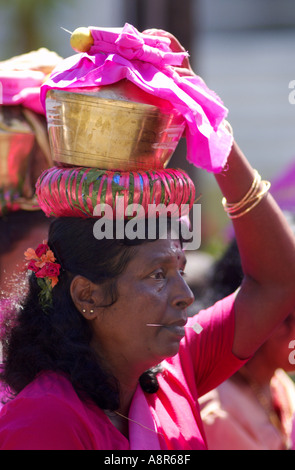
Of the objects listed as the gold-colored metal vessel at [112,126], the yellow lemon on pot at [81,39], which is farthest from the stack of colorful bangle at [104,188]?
the yellow lemon on pot at [81,39]

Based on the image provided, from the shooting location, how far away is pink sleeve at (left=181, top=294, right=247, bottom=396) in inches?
111

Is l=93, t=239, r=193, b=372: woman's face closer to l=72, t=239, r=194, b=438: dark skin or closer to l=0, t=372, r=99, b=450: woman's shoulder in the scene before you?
l=72, t=239, r=194, b=438: dark skin

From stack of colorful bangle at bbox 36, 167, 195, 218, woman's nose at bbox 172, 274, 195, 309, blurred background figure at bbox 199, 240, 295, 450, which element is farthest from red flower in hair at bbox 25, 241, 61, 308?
blurred background figure at bbox 199, 240, 295, 450

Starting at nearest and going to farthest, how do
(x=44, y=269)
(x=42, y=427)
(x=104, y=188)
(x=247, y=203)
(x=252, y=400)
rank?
(x=42, y=427)
(x=104, y=188)
(x=44, y=269)
(x=247, y=203)
(x=252, y=400)

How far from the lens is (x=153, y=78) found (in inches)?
92.4

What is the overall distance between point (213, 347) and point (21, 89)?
4.58ft

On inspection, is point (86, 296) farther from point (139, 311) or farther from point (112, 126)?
point (112, 126)

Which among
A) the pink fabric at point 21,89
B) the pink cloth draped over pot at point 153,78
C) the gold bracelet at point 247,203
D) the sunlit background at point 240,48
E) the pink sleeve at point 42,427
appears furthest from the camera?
the sunlit background at point 240,48

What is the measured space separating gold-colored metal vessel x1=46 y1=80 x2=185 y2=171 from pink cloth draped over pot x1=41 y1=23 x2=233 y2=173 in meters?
0.03

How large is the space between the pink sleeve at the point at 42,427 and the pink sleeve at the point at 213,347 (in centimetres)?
68

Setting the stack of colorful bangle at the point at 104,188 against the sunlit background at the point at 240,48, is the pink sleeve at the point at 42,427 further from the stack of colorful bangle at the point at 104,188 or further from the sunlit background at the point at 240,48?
the sunlit background at the point at 240,48

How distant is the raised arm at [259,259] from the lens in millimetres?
2791

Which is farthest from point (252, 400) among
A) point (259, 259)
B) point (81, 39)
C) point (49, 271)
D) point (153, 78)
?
point (81, 39)

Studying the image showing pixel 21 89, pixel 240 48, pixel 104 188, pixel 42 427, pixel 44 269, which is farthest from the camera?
pixel 240 48
